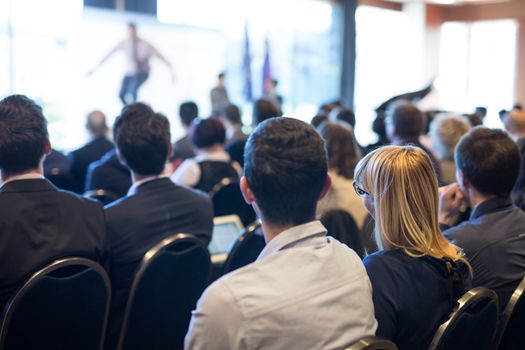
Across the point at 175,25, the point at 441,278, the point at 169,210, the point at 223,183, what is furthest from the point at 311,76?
the point at 441,278

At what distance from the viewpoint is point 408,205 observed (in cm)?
148

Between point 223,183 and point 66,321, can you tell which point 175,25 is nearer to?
point 223,183

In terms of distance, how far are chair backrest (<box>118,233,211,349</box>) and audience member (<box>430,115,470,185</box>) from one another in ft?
7.14

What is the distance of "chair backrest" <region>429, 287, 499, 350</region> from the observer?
1.35 metres

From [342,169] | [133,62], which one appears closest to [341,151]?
[342,169]

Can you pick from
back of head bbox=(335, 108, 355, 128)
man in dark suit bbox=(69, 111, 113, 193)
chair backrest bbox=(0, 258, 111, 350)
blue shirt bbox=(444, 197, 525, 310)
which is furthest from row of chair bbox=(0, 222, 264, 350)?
back of head bbox=(335, 108, 355, 128)

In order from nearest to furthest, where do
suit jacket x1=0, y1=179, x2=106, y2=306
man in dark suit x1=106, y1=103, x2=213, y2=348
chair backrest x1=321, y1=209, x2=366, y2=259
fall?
suit jacket x1=0, y1=179, x2=106, y2=306 < man in dark suit x1=106, y1=103, x2=213, y2=348 < chair backrest x1=321, y1=209, x2=366, y2=259

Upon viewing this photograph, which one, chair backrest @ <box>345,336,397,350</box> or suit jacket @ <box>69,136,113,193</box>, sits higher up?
chair backrest @ <box>345,336,397,350</box>

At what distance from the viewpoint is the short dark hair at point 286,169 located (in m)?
1.23

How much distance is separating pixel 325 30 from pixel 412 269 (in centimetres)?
945

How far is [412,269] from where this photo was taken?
4.68 feet

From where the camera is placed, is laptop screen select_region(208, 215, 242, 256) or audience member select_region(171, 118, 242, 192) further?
audience member select_region(171, 118, 242, 192)

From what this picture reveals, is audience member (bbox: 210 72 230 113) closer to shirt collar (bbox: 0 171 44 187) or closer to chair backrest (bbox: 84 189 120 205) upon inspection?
chair backrest (bbox: 84 189 120 205)

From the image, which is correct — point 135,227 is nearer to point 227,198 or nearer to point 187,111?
point 227,198
